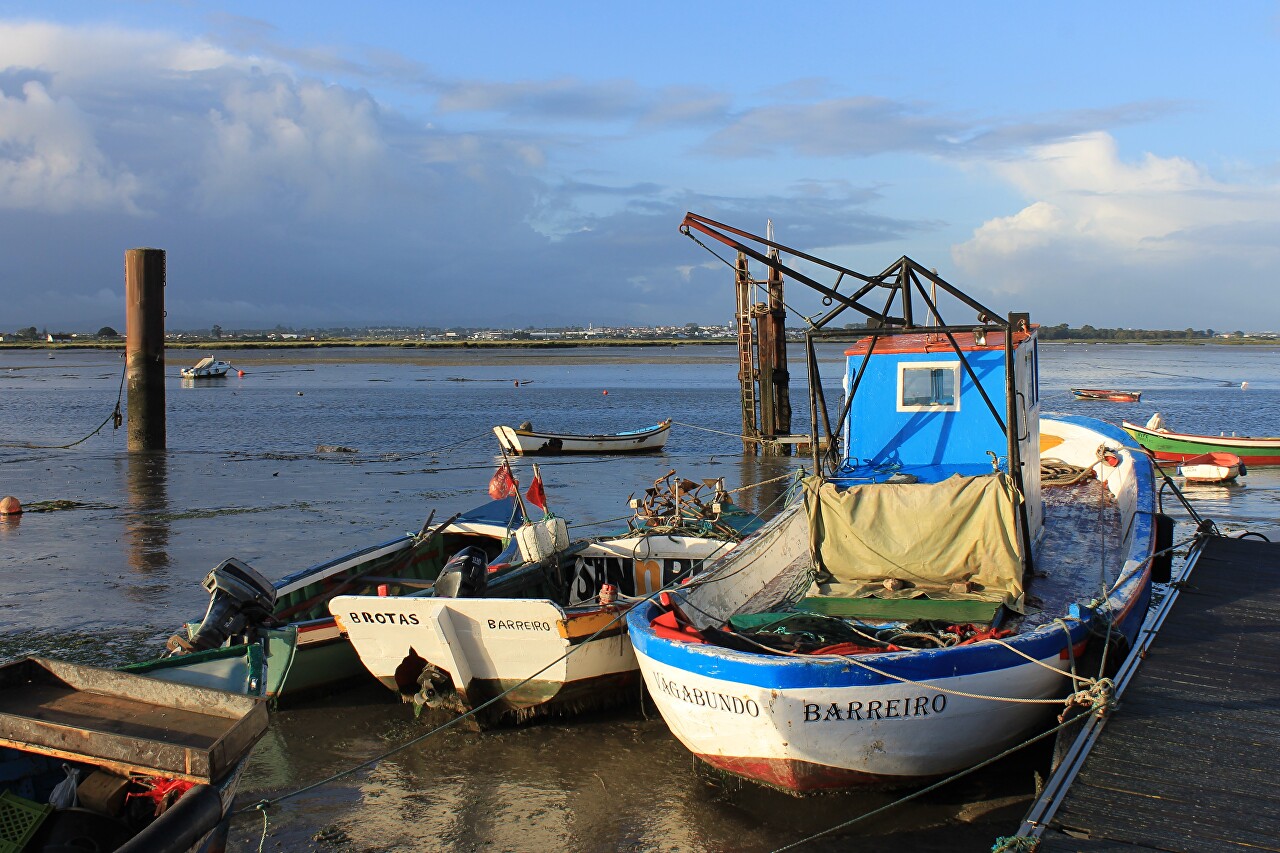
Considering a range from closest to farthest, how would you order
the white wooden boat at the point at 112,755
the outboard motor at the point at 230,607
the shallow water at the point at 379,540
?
the white wooden boat at the point at 112,755
the shallow water at the point at 379,540
the outboard motor at the point at 230,607

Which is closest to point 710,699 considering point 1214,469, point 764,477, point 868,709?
point 868,709

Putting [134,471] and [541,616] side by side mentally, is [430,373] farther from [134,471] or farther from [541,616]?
[541,616]

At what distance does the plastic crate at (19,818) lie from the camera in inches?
237

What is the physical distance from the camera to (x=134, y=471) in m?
26.3

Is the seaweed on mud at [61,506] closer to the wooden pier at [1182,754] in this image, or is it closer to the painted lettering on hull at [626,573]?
the painted lettering on hull at [626,573]

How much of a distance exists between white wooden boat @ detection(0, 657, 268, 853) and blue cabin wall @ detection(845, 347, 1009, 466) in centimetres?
738

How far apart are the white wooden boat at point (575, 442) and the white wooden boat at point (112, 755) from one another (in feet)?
80.9

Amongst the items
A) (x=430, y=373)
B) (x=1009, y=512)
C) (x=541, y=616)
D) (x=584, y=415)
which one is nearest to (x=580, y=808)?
(x=541, y=616)

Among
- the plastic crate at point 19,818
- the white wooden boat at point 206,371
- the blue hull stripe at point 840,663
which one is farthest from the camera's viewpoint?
the white wooden boat at point 206,371

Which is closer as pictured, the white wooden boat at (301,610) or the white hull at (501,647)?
the white hull at (501,647)

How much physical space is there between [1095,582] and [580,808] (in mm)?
5694

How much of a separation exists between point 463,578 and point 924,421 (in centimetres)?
515

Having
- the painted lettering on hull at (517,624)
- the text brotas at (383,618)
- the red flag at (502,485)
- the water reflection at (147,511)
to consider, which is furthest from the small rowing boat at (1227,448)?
the text brotas at (383,618)

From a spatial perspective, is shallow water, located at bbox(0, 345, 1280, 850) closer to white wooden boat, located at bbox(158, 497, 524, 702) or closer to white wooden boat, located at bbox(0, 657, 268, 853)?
white wooden boat, located at bbox(158, 497, 524, 702)
